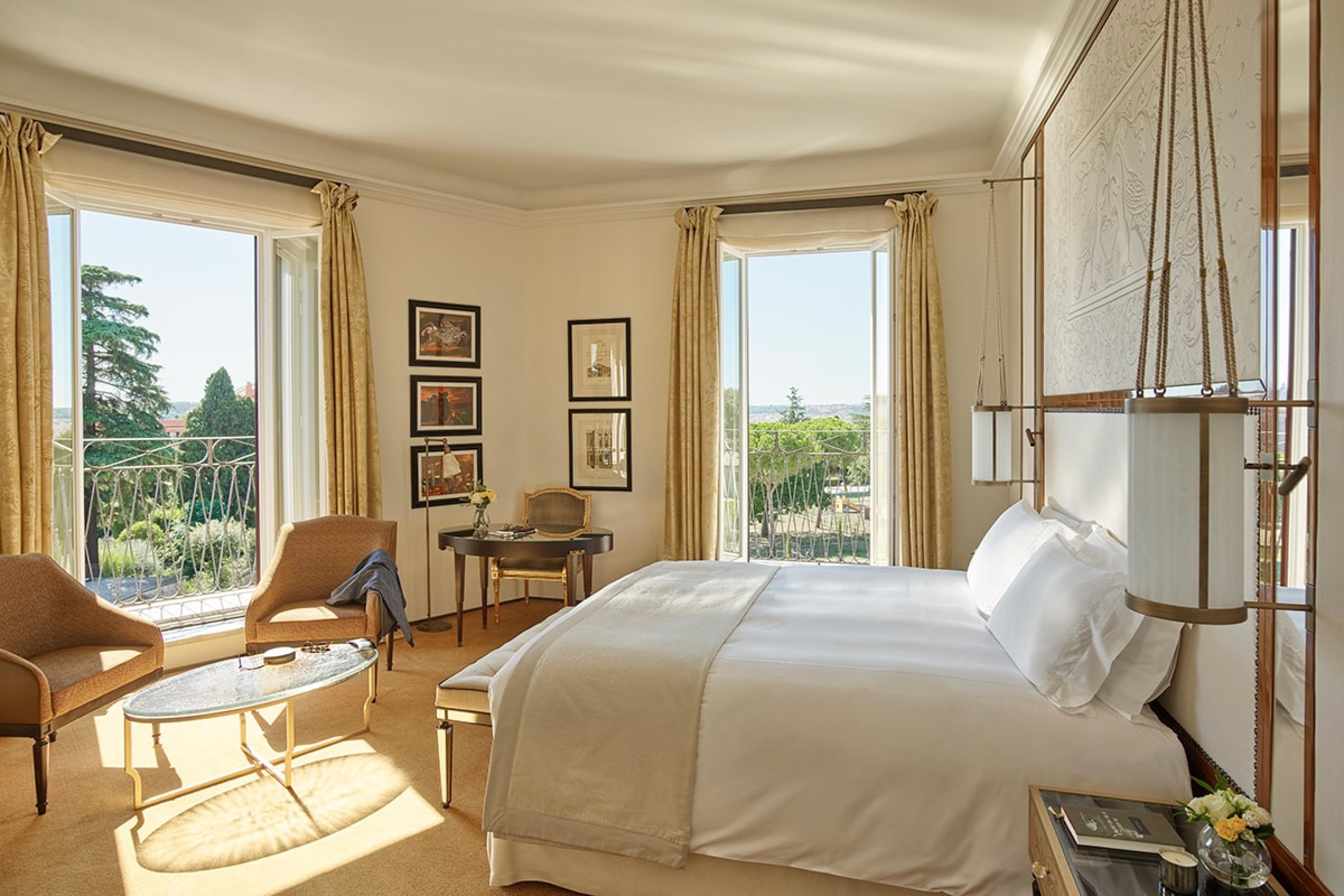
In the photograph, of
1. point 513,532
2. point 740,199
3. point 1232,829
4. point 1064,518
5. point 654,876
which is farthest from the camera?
point 740,199

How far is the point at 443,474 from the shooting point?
5660 mm

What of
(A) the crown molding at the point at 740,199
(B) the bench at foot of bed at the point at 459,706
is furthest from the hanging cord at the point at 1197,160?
(A) the crown molding at the point at 740,199

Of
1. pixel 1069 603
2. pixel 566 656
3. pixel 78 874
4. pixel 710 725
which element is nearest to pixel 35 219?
pixel 78 874

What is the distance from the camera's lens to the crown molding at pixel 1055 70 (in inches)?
116

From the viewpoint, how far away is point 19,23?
3436mm

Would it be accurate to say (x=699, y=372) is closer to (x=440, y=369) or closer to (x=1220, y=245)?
(x=440, y=369)

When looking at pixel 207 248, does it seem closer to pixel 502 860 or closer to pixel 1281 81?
pixel 502 860

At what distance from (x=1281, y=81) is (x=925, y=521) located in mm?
3709

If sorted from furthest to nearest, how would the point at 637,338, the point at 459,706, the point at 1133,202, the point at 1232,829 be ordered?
1. the point at 637,338
2. the point at 459,706
3. the point at 1133,202
4. the point at 1232,829

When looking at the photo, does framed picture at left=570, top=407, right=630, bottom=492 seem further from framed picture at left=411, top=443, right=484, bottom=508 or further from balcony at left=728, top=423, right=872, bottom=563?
balcony at left=728, top=423, right=872, bottom=563

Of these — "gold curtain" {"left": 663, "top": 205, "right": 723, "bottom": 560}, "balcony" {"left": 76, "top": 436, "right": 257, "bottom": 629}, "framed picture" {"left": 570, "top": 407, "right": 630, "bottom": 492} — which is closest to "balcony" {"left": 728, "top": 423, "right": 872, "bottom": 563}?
"gold curtain" {"left": 663, "top": 205, "right": 723, "bottom": 560}

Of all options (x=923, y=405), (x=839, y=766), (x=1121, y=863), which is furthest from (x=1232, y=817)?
(x=923, y=405)

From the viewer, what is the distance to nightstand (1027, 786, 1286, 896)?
1438 millimetres

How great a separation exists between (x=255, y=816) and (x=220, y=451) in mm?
2809
